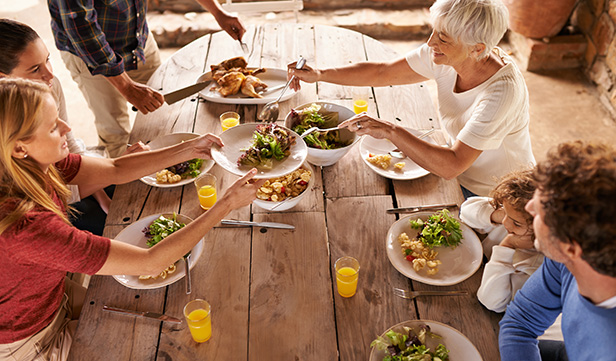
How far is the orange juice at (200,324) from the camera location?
4.98 feet

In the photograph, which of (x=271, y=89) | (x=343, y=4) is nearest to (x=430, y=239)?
(x=271, y=89)

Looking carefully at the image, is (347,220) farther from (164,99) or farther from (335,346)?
(164,99)

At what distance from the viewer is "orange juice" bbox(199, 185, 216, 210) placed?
6.61 feet

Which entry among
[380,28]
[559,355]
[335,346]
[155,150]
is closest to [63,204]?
[155,150]

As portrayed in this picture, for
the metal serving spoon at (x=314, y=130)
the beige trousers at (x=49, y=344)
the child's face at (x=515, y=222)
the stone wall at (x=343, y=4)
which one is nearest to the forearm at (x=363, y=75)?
the metal serving spoon at (x=314, y=130)

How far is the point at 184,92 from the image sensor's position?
2.65 metres

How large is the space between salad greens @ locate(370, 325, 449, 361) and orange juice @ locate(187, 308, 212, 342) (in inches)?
19.8

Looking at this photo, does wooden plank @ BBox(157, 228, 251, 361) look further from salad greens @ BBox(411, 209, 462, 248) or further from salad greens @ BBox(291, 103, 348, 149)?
salad greens @ BBox(411, 209, 462, 248)

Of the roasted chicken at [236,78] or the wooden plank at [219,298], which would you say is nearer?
the wooden plank at [219,298]

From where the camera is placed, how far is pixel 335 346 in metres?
1.55

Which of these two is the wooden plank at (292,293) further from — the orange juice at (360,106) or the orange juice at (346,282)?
the orange juice at (360,106)

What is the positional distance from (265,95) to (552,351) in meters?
Answer: 1.76

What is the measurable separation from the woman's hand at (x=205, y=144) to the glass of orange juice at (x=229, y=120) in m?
0.34

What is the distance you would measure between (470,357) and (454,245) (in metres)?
0.46
